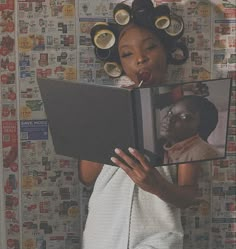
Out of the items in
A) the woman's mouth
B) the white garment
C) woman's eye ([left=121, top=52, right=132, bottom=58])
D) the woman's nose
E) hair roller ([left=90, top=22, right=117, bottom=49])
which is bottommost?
the white garment

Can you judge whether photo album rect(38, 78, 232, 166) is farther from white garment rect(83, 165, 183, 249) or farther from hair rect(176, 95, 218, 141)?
white garment rect(83, 165, 183, 249)

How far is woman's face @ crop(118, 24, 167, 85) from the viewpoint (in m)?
1.13

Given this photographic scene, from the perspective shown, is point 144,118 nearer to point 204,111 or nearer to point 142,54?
point 204,111

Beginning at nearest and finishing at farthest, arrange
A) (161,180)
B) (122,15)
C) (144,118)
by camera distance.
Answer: (144,118)
(161,180)
(122,15)

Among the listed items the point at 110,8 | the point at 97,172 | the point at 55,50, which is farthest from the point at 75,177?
the point at 110,8

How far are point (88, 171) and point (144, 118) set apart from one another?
302mm

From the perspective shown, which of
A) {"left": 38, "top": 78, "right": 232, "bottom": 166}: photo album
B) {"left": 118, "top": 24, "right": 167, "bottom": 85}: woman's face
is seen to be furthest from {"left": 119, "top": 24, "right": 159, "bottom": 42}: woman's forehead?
{"left": 38, "top": 78, "right": 232, "bottom": 166}: photo album

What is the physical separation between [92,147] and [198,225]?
1.44 ft

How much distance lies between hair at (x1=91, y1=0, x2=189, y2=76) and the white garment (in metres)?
0.26

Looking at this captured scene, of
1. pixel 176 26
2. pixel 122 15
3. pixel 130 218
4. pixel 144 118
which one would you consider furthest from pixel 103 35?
pixel 130 218

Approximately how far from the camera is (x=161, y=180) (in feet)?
3.42

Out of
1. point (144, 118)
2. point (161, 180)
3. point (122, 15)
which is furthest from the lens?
point (122, 15)

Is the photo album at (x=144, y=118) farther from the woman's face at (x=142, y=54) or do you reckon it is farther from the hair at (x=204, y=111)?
the woman's face at (x=142, y=54)

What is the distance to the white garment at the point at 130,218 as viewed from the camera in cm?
107
